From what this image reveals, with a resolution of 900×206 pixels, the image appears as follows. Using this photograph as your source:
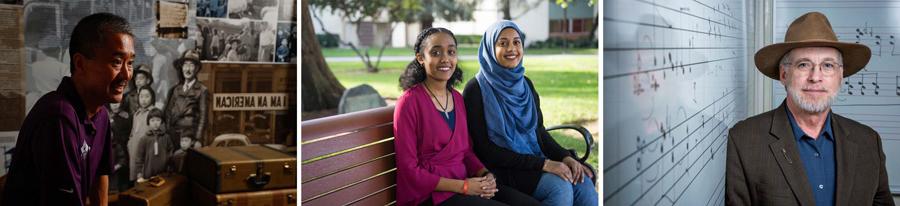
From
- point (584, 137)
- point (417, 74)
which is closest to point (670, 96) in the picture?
point (584, 137)

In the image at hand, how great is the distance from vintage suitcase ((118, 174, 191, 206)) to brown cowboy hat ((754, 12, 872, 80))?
2.75 meters

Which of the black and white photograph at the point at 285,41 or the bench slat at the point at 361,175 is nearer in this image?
the bench slat at the point at 361,175

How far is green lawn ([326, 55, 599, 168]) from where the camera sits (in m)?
3.92

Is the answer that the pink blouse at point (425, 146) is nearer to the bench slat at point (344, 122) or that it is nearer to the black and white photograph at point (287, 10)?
the bench slat at point (344, 122)

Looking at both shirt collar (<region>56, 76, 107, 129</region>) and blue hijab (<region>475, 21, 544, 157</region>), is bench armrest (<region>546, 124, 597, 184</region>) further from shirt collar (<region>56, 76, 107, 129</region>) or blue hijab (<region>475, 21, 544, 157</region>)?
shirt collar (<region>56, 76, 107, 129</region>)

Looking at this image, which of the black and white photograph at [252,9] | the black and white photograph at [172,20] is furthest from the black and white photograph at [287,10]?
the black and white photograph at [172,20]

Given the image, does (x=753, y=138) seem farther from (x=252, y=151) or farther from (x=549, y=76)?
(x=252, y=151)

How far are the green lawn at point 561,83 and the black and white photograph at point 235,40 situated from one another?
0.64 meters

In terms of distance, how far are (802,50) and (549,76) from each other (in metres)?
1.10

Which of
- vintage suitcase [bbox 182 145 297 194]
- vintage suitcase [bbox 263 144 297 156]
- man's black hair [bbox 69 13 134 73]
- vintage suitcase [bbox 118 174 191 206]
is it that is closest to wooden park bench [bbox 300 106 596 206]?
vintage suitcase [bbox 182 145 297 194]

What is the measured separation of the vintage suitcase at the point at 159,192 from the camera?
4.15 m

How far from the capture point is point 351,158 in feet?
12.7

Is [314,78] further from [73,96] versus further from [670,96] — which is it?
[670,96]

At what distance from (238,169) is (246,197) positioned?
145 millimetres
